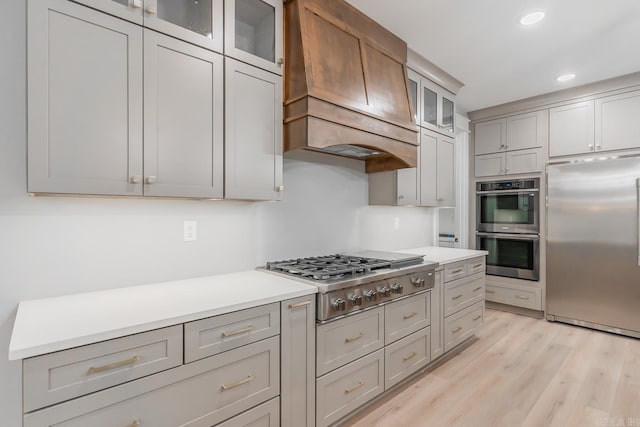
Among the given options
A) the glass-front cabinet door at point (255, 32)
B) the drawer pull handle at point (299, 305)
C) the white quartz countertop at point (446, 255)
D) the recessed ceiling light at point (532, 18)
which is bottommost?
the drawer pull handle at point (299, 305)

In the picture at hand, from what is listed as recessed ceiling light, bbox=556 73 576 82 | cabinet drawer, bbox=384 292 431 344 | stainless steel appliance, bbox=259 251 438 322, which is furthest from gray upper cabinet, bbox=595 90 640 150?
cabinet drawer, bbox=384 292 431 344

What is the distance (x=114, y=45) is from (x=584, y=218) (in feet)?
14.3

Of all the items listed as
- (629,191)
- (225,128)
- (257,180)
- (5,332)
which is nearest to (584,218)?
(629,191)

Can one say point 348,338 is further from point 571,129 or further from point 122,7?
point 571,129

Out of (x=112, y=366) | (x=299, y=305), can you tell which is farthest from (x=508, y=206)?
(x=112, y=366)

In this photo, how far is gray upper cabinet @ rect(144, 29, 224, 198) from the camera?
4.76ft

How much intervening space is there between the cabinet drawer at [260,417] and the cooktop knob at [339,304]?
0.52 m

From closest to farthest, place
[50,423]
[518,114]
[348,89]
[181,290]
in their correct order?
[50,423]
[181,290]
[348,89]
[518,114]

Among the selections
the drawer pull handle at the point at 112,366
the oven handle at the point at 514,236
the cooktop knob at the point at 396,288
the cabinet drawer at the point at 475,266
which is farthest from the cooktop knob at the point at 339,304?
the oven handle at the point at 514,236

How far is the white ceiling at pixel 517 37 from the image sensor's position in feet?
7.23

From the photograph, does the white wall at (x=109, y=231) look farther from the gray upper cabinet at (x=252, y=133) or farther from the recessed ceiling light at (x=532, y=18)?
the recessed ceiling light at (x=532, y=18)

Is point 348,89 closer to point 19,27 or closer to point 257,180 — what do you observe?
point 257,180

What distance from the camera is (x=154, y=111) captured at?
1.46m

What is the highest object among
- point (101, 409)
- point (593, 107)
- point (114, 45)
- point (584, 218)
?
point (593, 107)
